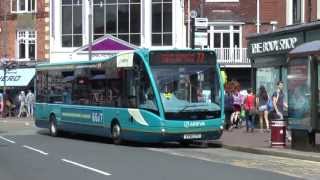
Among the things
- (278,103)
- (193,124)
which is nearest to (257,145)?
(193,124)

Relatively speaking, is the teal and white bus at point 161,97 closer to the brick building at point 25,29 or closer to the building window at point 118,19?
the building window at point 118,19

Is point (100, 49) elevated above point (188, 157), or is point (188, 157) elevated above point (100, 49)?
point (100, 49)

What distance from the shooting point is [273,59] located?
30.0 m

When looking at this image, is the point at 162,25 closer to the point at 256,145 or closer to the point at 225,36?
the point at 225,36

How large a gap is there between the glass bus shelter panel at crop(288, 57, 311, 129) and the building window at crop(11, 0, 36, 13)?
38743 millimetres

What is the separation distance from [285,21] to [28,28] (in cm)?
1998

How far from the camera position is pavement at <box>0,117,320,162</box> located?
1885 centimetres

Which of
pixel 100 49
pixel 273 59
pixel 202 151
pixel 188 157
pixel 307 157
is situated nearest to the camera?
pixel 307 157

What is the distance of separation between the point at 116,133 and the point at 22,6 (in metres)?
34.7

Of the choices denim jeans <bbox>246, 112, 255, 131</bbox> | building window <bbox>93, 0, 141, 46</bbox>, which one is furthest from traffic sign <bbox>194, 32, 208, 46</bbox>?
building window <bbox>93, 0, 141, 46</bbox>

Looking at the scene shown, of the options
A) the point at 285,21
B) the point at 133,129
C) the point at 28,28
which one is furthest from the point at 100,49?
the point at 133,129

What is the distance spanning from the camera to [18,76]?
56.8 metres

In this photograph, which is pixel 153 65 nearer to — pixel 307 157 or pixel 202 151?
pixel 202 151

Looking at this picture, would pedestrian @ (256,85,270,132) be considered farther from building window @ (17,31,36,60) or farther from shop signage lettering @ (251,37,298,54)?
building window @ (17,31,36,60)
